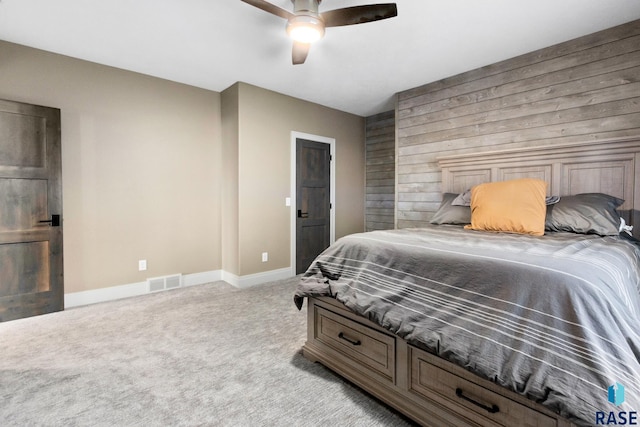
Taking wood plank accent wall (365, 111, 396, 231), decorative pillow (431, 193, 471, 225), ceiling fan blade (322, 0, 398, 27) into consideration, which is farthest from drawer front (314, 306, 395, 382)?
wood plank accent wall (365, 111, 396, 231)

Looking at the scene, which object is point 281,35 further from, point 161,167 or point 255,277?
point 255,277

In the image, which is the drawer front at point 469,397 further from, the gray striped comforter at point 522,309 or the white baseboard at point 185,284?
the white baseboard at point 185,284

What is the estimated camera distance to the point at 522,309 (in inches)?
45.2

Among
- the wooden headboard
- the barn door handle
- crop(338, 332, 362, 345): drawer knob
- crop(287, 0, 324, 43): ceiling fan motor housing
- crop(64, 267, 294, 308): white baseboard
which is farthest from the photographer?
crop(64, 267, 294, 308): white baseboard

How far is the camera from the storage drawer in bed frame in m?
1.18

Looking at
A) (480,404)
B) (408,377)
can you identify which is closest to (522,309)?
(480,404)

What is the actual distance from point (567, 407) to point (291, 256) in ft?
11.7

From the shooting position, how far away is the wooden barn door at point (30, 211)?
2676mm

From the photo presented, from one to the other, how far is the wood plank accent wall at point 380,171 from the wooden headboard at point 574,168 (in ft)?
5.42

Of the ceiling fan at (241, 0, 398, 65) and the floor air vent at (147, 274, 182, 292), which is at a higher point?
the ceiling fan at (241, 0, 398, 65)

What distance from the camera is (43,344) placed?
2.28 m

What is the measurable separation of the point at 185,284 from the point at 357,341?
2.83 meters

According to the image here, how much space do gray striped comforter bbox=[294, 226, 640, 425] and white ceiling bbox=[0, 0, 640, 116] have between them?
1.85m

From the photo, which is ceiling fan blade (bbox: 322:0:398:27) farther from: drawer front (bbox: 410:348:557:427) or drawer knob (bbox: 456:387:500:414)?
drawer knob (bbox: 456:387:500:414)
